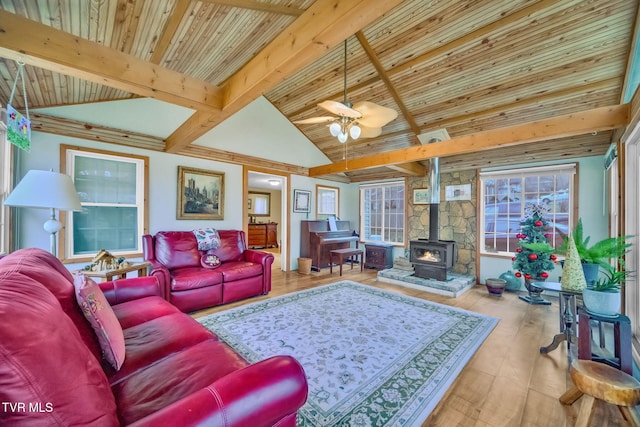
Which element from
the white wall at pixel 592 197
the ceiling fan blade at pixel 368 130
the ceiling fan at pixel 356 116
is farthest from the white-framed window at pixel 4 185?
the white wall at pixel 592 197

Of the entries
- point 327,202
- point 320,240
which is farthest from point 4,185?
point 327,202

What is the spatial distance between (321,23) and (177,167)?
3.33 m

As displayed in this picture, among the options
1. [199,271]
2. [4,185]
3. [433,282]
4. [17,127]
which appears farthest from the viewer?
[433,282]

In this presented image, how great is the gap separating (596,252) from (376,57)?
3343 mm

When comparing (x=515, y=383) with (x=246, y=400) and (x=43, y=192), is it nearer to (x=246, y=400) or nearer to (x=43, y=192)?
(x=246, y=400)

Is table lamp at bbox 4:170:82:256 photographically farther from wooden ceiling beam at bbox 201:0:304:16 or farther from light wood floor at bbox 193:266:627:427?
wooden ceiling beam at bbox 201:0:304:16

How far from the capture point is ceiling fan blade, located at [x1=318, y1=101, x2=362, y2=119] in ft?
7.62

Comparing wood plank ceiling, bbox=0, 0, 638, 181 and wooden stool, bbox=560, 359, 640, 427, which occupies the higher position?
wood plank ceiling, bbox=0, 0, 638, 181

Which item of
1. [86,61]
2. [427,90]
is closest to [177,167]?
[86,61]

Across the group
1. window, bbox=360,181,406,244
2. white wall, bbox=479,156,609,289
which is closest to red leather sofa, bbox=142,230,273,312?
window, bbox=360,181,406,244

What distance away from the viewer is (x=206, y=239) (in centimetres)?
384

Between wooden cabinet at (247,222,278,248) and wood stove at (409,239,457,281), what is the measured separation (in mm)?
5577

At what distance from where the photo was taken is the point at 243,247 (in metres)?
4.31

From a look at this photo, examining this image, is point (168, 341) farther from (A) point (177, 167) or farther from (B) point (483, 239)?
(B) point (483, 239)
